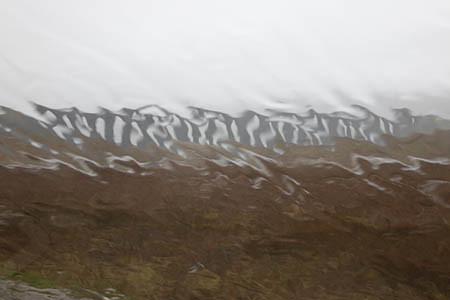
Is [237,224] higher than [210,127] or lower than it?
A: lower

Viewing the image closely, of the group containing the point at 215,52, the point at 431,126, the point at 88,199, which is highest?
the point at 215,52

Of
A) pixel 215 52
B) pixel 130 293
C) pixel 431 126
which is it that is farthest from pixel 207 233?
pixel 431 126

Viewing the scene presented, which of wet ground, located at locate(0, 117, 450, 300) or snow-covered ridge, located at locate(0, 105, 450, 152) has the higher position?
snow-covered ridge, located at locate(0, 105, 450, 152)

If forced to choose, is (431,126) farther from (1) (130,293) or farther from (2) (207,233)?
(1) (130,293)

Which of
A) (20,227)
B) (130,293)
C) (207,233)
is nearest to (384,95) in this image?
(207,233)

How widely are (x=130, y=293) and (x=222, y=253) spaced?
172mm

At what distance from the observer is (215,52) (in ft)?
2.86

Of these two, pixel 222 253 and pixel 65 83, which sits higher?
pixel 65 83

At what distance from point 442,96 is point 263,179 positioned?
333 millimetres

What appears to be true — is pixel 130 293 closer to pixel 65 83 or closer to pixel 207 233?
pixel 207 233

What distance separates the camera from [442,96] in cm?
82

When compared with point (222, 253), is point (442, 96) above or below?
above

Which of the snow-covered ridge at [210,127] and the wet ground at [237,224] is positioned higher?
the snow-covered ridge at [210,127]

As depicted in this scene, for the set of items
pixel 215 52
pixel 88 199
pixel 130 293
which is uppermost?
pixel 215 52
